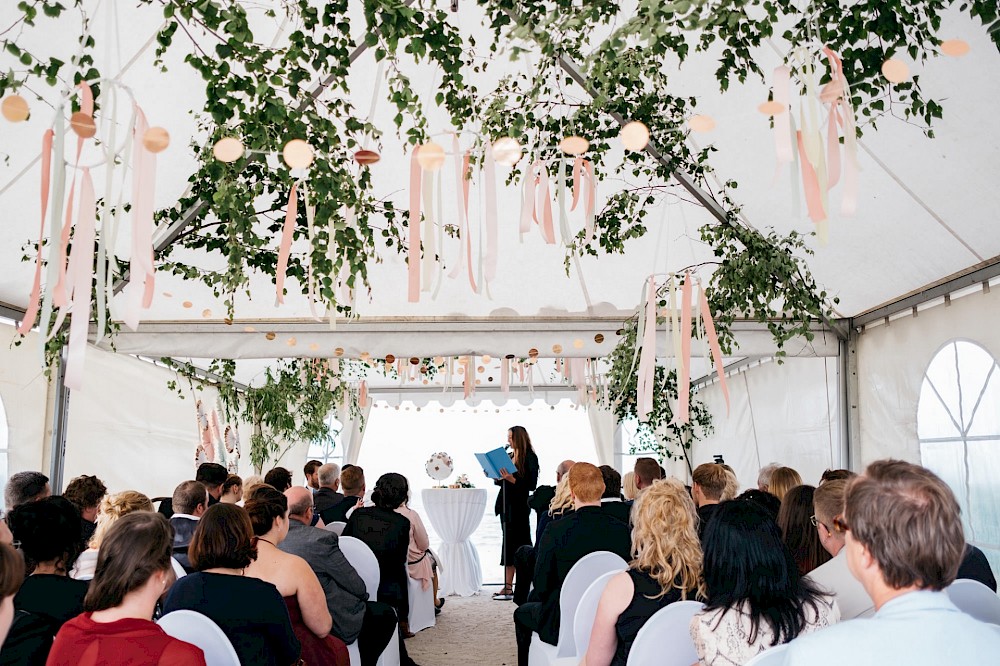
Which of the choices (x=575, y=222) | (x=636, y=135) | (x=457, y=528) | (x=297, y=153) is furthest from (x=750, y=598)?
(x=457, y=528)

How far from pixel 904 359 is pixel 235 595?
485cm

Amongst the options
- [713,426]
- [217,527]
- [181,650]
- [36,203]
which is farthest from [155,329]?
[713,426]

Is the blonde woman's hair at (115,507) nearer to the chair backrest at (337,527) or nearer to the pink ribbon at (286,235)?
the pink ribbon at (286,235)

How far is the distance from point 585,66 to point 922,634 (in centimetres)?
193

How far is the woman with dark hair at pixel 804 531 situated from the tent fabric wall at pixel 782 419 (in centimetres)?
432

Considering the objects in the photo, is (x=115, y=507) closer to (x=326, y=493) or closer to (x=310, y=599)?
(x=310, y=599)

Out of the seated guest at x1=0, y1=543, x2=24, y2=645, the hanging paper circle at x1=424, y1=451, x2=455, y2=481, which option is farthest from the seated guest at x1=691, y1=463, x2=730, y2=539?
the hanging paper circle at x1=424, y1=451, x2=455, y2=481

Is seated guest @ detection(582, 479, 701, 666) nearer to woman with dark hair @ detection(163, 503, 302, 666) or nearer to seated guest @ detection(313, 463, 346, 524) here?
woman with dark hair @ detection(163, 503, 302, 666)

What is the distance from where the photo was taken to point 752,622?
1.86 metres

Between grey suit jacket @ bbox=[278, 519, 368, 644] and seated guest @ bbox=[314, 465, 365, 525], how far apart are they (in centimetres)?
205

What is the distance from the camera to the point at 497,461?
6.46 metres

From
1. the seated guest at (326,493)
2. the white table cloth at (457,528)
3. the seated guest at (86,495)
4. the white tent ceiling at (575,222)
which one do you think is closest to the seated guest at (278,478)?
the seated guest at (326,493)

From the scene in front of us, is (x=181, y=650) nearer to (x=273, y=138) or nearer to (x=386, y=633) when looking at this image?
(x=273, y=138)

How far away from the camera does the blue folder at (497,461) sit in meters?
6.43
